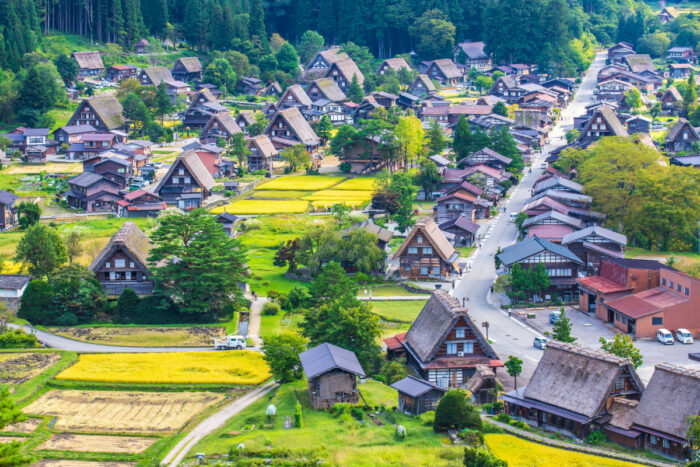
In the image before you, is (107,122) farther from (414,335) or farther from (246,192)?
(414,335)

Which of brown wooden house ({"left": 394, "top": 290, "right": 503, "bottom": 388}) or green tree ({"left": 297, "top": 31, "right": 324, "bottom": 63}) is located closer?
brown wooden house ({"left": 394, "top": 290, "right": 503, "bottom": 388})

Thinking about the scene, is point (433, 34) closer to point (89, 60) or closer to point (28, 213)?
point (89, 60)

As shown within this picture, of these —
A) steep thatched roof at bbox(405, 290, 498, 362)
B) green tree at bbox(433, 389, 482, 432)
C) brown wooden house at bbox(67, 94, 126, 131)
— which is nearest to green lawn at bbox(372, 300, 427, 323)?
steep thatched roof at bbox(405, 290, 498, 362)

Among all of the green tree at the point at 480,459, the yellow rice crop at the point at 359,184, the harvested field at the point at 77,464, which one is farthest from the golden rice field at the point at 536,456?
the yellow rice crop at the point at 359,184

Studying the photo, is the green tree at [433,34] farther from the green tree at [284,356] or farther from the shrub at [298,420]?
the shrub at [298,420]

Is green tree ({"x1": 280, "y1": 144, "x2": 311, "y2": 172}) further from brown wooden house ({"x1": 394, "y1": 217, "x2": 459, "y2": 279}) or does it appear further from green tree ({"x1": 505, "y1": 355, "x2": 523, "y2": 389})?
green tree ({"x1": 505, "y1": 355, "x2": 523, "y2": 389})

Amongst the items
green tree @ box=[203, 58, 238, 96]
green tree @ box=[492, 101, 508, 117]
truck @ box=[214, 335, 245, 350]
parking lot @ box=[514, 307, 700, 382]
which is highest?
green tree @ box=[203, 58, 238, 96]
